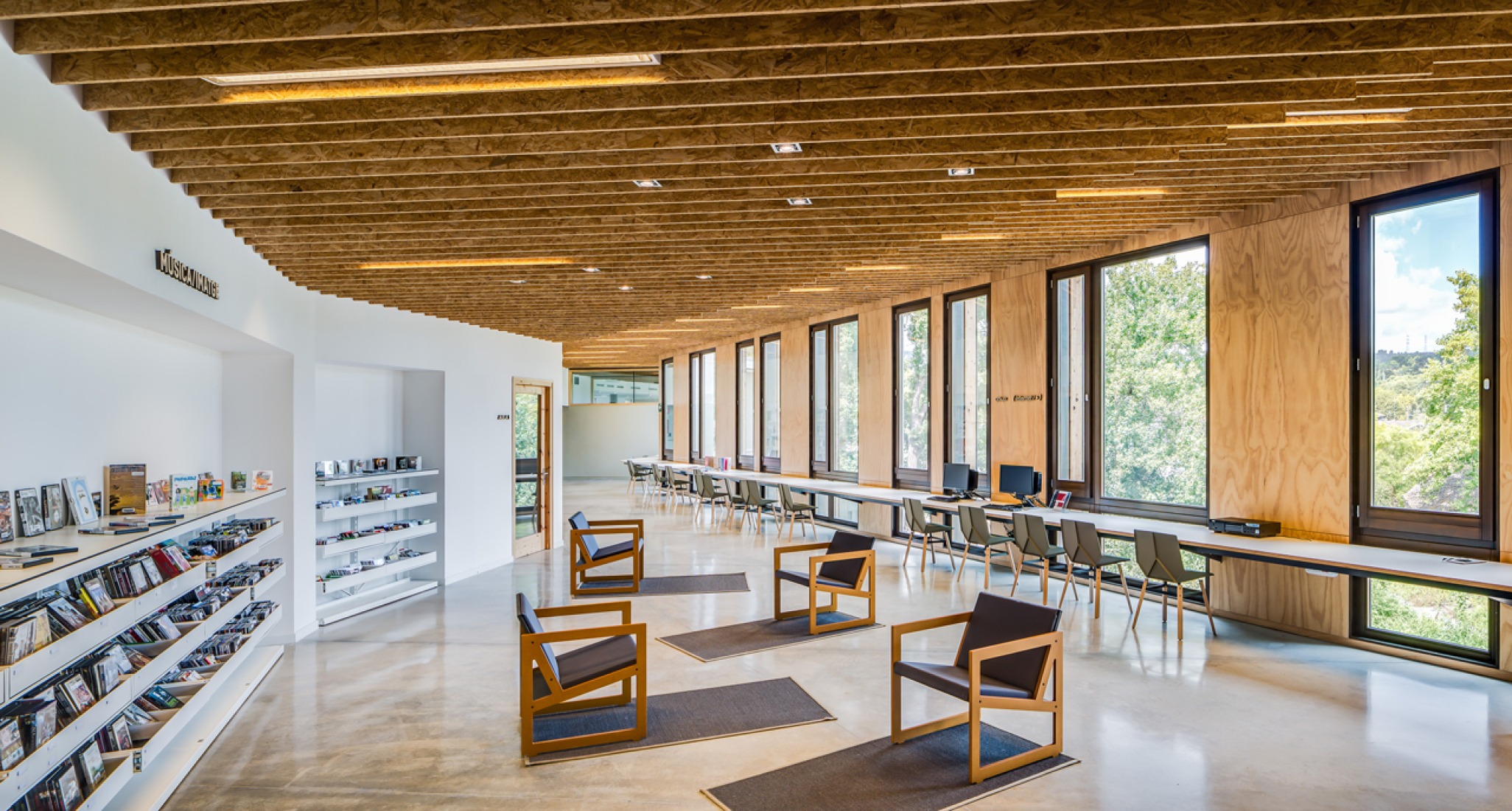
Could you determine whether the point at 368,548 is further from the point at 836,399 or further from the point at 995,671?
the point at 836,399

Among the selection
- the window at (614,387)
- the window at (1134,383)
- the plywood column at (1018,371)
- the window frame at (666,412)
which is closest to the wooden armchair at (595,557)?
the plywood column at (1018,371)

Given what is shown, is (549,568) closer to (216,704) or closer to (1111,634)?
(216,704)

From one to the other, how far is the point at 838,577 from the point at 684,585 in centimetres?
205

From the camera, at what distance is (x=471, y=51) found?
3078 millimetres

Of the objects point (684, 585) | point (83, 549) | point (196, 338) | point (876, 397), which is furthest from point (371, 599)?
point (876, 397)

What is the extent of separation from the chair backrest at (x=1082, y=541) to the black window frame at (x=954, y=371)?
2236mm

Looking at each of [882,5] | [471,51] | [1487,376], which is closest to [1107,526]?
[1487,376]

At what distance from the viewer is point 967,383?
9633 mm

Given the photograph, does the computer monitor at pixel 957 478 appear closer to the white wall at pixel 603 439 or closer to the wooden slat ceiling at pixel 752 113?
the wooden slat ceiling at pixel 752 113

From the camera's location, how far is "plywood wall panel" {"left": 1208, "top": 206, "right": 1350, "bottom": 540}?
5.82 meters

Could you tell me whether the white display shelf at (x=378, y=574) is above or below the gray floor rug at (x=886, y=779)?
above

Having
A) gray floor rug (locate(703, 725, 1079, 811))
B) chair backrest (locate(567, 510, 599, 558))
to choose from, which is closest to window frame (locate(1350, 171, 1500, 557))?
gray floor rug (locate(703, 725, 1079, 811))

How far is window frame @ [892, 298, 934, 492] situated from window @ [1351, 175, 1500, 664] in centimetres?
481

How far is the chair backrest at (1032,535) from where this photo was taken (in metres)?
7.02
